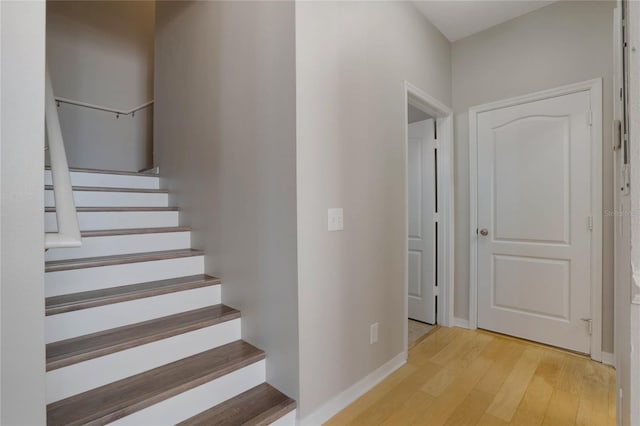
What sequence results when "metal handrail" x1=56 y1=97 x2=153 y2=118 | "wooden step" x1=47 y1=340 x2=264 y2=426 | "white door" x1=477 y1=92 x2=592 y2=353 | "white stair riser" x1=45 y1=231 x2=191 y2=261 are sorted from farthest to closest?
"metal handrail" x1=56 y1=97 x2=153 y2=118
"white door" x1=477 y1=92 x2=592 y2=353
"white stair riser" x1=45 y1=231 x2=191 y2=261
"wooden step" x1=47 y1=340 x2=264 y2=426

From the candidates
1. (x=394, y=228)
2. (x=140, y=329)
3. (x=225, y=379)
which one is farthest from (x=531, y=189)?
(x=140, y=329)

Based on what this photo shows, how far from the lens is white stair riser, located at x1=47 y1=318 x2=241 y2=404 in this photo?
1.33m

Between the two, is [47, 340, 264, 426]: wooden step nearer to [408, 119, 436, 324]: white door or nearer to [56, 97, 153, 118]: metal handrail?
[408, 119, 436, 324]: white door

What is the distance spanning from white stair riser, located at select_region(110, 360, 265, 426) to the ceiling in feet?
10.1

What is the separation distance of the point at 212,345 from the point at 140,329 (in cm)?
Result: 41

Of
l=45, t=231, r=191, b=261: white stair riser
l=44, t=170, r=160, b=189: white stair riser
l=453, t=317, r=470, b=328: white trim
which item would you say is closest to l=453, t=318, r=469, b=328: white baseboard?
l=453, t=317, r=470, b=328: white trim

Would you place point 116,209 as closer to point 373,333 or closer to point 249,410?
point 249,410

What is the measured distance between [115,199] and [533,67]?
12.4 ft

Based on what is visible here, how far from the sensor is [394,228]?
89.0 inches

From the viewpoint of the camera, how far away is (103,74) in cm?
372

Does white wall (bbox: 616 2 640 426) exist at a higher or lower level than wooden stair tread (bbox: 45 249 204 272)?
higher

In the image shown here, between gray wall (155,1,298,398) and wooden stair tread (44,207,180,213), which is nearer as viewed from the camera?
gray wall (155,1,298,398)
